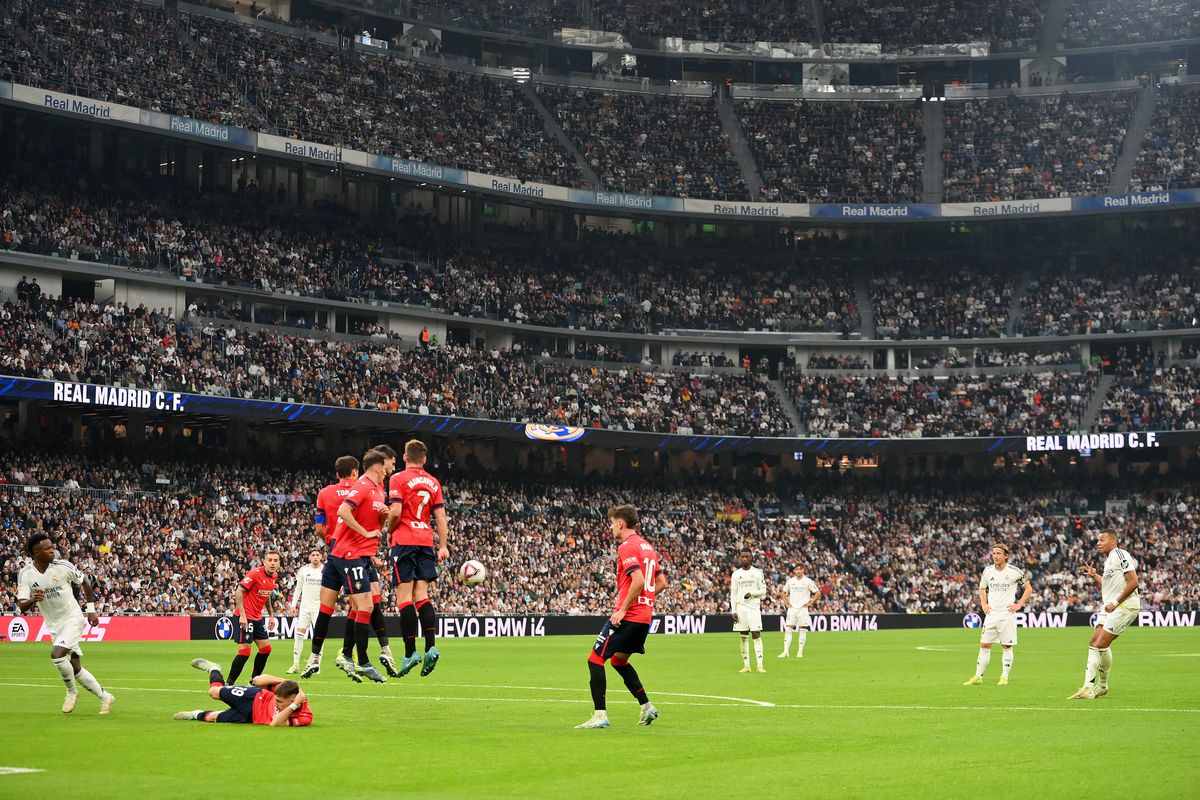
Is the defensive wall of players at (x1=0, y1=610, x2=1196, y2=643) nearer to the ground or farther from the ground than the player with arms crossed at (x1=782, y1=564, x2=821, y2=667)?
nearer to the ground

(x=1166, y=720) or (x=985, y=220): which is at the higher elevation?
(x=985, y=220)

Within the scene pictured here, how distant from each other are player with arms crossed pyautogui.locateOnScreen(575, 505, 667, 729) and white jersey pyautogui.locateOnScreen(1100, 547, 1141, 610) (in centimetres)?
914

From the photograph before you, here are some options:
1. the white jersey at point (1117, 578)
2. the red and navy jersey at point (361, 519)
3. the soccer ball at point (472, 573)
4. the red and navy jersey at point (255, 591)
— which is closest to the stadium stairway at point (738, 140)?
the white jersey at point (1117, 578)

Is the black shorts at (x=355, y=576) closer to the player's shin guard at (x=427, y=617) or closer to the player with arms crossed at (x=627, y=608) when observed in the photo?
the player's shin guard at (x=427, y=617)

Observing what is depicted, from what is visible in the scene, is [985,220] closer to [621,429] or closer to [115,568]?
[621,429]

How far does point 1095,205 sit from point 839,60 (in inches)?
758

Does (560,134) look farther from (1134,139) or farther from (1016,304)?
(1134,139)

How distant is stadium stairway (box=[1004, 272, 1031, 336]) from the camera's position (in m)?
82.7

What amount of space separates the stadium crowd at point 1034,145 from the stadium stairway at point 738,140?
11.8 metres

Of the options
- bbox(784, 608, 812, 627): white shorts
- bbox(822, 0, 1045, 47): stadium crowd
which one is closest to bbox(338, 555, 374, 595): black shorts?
bbox(784, 608, 812, 627): white shorts

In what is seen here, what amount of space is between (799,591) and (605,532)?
30.3 metres

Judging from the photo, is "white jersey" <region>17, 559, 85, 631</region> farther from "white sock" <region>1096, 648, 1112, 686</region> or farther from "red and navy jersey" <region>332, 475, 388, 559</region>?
"white sock" <region>1096, 648, 1112, 686</region>

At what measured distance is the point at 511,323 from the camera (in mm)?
75938

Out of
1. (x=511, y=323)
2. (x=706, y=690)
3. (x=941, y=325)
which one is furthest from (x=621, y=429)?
(x=706, y=690)
